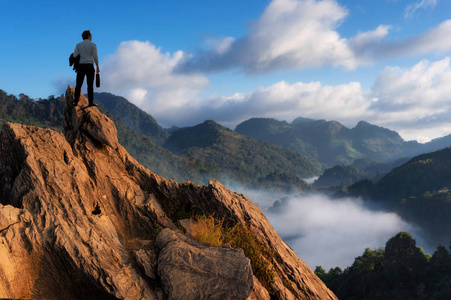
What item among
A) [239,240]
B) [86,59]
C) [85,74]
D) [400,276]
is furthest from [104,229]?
[400,276]

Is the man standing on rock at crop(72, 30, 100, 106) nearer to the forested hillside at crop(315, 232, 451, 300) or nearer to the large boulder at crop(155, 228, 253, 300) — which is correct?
the large boulder at crop(155, 228, 253, 300)

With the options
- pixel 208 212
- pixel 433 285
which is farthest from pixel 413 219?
pixel 208 212

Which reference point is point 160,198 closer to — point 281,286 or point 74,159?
point 74,159

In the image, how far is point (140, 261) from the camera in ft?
29.0

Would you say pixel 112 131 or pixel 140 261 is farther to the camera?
pixel 112 131

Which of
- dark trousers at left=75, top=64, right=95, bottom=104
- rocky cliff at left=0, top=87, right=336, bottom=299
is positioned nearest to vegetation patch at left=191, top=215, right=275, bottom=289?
rocky cliff at left=0, top=87, right=336, bottom=299

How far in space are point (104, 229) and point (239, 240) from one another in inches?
163

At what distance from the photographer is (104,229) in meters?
9.49

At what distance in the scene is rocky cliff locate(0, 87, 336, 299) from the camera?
8.10 meters

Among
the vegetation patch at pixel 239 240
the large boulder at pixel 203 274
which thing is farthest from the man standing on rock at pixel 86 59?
the large boulder at pixel 203 274

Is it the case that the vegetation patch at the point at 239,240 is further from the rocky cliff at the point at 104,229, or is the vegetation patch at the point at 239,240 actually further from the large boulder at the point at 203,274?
the large boulder at the point at 203,274

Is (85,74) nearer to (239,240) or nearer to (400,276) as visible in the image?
(239,240)

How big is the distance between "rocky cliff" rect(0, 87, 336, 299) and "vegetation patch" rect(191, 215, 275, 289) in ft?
0.96

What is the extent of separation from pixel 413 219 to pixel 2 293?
221 meters
